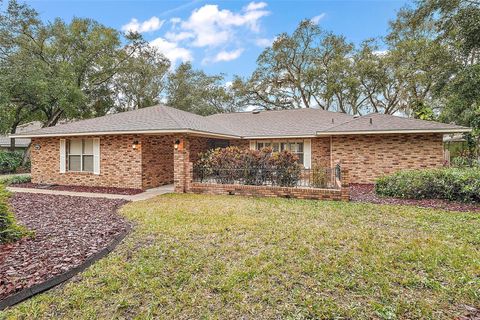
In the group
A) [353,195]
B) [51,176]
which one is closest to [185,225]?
[353,195]

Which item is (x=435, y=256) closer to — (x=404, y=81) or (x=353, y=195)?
(x=353, y=195)

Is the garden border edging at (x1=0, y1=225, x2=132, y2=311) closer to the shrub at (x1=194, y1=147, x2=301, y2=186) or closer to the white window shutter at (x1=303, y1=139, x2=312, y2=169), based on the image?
the shrub at (x1=194, y1=147, x2=301, y2=186)

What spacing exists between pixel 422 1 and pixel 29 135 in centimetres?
1920

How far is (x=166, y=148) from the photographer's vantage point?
12.6 meters

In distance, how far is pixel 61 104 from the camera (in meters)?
18.9

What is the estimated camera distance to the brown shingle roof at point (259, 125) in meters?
10.7

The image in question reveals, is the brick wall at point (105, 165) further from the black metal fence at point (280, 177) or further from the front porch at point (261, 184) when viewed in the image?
the black metal fence at point (280, 177)

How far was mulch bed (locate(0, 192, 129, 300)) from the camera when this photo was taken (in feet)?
11.6

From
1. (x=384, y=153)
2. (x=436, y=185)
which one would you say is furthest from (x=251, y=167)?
(x=384, y=153)

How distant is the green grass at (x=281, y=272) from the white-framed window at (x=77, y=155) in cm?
772

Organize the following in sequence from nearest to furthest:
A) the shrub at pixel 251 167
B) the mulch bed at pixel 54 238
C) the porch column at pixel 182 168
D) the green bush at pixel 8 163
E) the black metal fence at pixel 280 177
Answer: the mulch bed at pixel 54 238 → the black metal fence at pixel 280 177 → the shrub at pixel 251 167 → the porch column at pixel 182 168 → the green bush at pixel 8 163

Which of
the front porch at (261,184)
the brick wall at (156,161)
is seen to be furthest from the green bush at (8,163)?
the front porch at (261,184)

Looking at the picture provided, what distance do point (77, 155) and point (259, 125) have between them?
997 centimetres

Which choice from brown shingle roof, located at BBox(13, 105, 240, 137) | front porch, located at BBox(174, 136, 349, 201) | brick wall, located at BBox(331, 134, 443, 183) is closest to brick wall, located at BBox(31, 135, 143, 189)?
brown shingle roof, located at BBox(13, 105, 240, 137)
